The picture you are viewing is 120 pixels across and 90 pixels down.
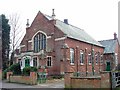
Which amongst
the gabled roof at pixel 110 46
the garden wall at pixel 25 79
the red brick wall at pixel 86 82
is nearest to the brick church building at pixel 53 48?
the garden wall at pixel 25 79

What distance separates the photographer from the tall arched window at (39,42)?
3584 cm

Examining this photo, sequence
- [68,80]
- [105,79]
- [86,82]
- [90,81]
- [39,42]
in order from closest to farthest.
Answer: [105,79], [90,81], [86,82], [68,80], [39,42]

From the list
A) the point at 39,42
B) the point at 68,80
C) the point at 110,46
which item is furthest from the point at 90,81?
the point at 110,46

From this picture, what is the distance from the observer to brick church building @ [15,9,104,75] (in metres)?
32.9

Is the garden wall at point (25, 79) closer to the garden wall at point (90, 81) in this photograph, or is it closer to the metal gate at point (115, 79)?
the garden wall at point (90, 81)

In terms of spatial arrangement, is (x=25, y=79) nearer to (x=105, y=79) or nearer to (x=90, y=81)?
(x=90, y=81)

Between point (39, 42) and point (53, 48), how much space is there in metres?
3.43

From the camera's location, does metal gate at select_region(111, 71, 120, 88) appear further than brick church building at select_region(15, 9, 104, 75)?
No

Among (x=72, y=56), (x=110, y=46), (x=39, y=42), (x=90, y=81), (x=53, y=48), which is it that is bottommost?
(x=90, y=81)

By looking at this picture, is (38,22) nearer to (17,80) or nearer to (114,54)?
(17,80)

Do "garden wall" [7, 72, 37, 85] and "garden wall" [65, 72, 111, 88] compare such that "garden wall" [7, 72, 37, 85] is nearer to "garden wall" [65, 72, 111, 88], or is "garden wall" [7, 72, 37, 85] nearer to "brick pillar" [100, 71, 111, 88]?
"garden wall" [65, 72, 111, 88]

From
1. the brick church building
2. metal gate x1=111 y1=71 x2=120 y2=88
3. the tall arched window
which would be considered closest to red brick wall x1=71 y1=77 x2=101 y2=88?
metal gate x1=111 y1=71 x2=120 y2=88

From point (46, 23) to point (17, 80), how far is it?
12739 mm

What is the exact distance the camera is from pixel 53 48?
34.1 m
